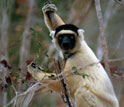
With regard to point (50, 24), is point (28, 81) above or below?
below

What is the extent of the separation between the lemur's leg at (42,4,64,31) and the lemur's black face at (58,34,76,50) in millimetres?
455

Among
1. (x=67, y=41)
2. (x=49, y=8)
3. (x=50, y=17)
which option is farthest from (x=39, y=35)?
(x=67, y=41)

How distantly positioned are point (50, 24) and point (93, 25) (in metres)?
7.11

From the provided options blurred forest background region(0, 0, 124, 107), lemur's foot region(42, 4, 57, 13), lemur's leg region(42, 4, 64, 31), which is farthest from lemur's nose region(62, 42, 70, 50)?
lemur's foot region(42, 4, 57, 13)

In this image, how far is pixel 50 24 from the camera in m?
6.33

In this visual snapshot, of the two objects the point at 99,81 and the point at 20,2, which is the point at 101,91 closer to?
the point at 99,81

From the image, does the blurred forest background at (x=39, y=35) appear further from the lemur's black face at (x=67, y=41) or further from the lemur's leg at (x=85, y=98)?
the lemur's leg at (x=85, y=98)

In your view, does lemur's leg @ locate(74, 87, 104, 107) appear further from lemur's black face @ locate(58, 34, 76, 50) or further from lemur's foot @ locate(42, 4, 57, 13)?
lemur's foot @ locate(42, 4, 57, 13)

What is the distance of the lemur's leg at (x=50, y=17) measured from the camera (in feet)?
20.1

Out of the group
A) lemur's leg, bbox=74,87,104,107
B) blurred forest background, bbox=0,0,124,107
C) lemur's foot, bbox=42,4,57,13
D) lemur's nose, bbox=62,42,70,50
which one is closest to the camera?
lemur's leg, bbox=74,87,104,107

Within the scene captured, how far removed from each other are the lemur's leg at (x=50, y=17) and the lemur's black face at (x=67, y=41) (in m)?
0.46

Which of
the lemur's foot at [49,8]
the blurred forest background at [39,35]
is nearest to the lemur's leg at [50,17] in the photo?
the lemur's foot at [49,8]

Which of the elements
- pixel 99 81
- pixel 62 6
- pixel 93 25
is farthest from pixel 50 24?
pixel 93 25

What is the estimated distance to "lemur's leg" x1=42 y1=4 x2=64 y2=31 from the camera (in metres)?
6.13
